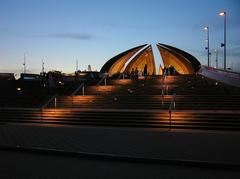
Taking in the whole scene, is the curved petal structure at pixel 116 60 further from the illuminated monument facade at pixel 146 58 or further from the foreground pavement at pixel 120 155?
the foreground pavement at pixel 120 155

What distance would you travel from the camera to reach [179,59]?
6475 centimetres

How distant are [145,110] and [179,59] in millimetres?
45714

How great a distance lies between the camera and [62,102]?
24.6m

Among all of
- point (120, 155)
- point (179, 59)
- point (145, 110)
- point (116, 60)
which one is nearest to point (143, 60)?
point (179, 59)

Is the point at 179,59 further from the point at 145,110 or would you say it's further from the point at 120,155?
the point at 120,155

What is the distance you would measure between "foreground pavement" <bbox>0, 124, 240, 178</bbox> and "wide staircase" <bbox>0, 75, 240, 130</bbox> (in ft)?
8.92

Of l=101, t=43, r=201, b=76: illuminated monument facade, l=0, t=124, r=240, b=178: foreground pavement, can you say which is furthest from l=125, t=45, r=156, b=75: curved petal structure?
l=0, t=124, r=240, b=178: foreground pavement

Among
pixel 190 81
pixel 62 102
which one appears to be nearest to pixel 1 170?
pixel 62 102

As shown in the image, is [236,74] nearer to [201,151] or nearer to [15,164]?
[201,151]

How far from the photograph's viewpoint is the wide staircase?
16922 mm

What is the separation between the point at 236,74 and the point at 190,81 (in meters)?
4.87

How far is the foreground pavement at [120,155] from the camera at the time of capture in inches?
323

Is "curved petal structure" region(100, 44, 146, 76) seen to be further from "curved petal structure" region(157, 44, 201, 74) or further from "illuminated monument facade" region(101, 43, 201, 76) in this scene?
"curved petal structure" region(157, 44, 201, 74)

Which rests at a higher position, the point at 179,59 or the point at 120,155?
the point at 179,59
